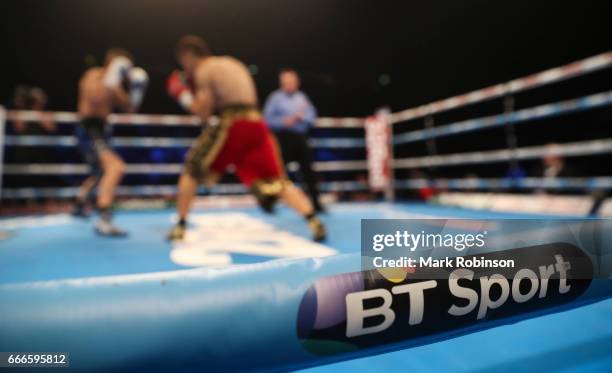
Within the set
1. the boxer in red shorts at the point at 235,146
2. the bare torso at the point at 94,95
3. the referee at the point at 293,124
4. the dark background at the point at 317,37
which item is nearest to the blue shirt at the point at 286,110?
the referee at the point at 293,124

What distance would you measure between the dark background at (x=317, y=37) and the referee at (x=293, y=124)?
2827 mm

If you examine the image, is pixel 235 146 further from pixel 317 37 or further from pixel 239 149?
pixel 317 37

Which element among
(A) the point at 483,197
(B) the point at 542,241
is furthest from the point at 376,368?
(A) the point at 483,197

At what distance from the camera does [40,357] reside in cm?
49

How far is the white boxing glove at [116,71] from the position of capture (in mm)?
2410

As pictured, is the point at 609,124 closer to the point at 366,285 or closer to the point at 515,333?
the point at 515,333

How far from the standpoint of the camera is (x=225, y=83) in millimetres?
1959

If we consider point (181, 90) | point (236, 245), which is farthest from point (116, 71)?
point (236, 245)

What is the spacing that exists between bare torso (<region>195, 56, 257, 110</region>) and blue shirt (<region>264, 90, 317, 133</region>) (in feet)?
5.52

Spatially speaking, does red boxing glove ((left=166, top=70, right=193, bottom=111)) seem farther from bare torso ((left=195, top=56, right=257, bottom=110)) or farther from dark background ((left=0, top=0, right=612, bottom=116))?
dark background ((left=0, top=0, right=612, bottom=116))

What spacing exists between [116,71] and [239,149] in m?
1.21

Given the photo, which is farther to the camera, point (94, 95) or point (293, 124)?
point (293, 124)

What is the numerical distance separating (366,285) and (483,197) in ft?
11.9

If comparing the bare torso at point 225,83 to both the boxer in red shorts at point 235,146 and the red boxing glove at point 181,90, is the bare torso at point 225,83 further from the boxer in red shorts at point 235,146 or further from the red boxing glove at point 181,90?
the red boxing glove at point 181,90
